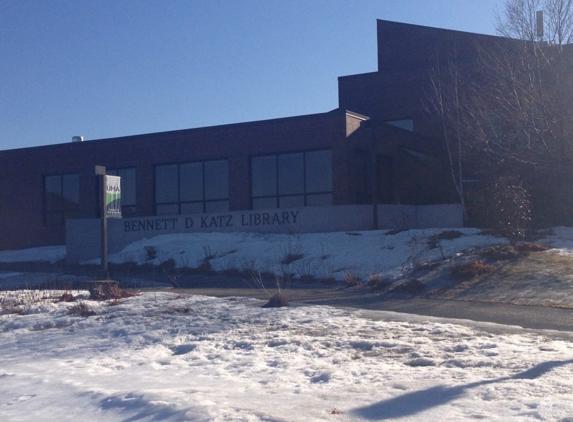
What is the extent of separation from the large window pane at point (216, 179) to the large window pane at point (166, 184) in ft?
5.57

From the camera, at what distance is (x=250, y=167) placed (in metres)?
30.8

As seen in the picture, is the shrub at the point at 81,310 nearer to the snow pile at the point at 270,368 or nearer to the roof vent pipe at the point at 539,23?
the snow pile at the point at 270,368

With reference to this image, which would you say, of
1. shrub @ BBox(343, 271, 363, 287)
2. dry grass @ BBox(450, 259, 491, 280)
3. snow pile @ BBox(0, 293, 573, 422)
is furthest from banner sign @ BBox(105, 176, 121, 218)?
dry grass @ BBox(450, 259, 491, 280)

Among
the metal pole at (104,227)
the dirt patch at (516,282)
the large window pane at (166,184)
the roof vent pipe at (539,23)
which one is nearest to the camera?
the dirt patch at (516,282)

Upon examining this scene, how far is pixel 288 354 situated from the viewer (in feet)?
27.7

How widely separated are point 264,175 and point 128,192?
23.7ft

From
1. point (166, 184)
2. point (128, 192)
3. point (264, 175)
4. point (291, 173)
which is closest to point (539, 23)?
point (291, 173)

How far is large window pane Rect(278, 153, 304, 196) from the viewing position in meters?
29.9

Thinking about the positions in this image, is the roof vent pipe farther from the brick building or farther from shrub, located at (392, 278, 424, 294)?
shrub, located at (392, 278, 424, 294)

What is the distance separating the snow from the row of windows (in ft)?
52.9

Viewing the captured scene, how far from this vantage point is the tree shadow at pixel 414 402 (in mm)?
5742

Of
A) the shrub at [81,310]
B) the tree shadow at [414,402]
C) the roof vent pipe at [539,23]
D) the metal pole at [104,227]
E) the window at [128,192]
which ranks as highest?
the roof vent pipe at [539,23]

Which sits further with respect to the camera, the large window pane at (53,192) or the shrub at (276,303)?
the large window pane at (53,192)

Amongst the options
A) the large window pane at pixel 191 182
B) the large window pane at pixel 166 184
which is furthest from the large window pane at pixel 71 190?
the large window pane at pixel 191 182
